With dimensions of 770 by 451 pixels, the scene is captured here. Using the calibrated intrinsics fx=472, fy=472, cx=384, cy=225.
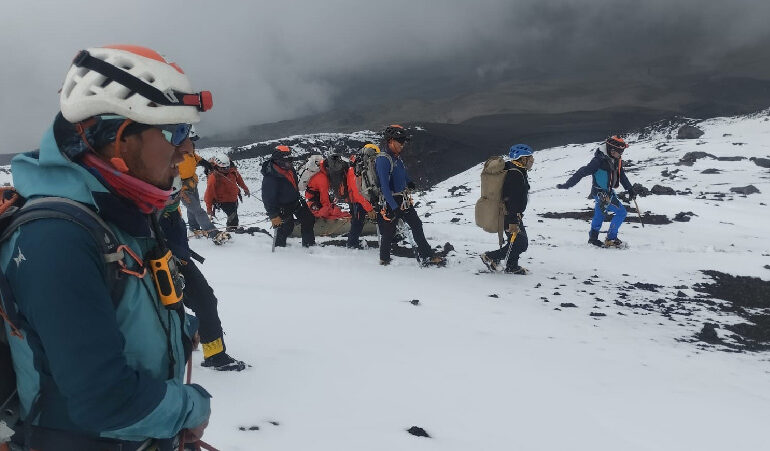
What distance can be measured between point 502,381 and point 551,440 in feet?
3.60

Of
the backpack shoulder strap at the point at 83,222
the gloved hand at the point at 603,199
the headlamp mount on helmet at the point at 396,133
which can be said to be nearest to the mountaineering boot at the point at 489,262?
the headlamp mount on helmet at the point at 396,133

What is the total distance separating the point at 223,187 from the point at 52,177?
11758 millimetres

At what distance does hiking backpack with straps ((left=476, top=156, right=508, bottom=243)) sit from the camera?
33.0ft

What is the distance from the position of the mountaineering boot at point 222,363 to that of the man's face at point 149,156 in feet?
10.5

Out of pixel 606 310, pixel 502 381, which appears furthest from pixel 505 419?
pixel 606 310

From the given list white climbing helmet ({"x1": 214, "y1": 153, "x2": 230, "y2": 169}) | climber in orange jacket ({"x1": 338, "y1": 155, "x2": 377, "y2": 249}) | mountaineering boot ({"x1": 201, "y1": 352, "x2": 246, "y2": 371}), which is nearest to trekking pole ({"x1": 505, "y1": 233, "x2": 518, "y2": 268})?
climber in orange jacket ({"x1": 338, "y1": 155, "x2": 377, "y2": 249})

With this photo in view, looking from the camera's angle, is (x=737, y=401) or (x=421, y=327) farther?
(x=421, y=327)

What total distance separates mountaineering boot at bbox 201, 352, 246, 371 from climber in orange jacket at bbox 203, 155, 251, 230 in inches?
332

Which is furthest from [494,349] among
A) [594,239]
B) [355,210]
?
[594,239]

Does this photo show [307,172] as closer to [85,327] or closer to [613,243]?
[613,243]

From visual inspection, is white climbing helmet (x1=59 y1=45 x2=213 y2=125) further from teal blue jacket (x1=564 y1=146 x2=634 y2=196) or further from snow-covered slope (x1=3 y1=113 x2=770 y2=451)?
teal blue jacket (x1=564 y1=146 x2=634 y2=196)

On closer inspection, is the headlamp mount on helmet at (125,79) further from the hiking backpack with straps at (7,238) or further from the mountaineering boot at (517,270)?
the mountaineering boot at (517,270)

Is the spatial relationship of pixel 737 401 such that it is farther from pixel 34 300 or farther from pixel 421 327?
pixel 34 300

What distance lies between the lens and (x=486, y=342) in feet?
20.8
